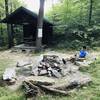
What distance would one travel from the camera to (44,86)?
22.5 feet

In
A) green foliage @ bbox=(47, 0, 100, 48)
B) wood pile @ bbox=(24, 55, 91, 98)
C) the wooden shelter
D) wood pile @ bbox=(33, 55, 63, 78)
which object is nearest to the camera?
wood pile @ bbox=(24, 55, 91, 98)

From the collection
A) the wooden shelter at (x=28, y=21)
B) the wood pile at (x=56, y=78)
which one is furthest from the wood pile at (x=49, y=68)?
the wooden shelter at (x=28, y=21)

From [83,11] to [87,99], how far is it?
14.1 metres

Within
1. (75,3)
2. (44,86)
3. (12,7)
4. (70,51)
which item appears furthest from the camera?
(12,7)

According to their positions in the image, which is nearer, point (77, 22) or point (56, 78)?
point (56, 78)

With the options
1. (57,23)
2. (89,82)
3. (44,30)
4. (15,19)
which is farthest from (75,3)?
(89,82)

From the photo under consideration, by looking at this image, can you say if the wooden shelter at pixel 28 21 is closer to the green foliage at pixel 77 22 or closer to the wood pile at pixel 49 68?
the green foliage at pixel 77 22

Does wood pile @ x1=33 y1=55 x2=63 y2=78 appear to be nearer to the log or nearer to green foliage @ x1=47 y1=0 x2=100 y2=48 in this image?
the log

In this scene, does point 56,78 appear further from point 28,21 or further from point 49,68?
point 28,21

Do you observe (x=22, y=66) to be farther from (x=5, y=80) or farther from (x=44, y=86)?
(x=44, y=86)

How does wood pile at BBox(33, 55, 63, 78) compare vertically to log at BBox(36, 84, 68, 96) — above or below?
above

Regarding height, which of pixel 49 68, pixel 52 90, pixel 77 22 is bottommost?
pixel 52 90

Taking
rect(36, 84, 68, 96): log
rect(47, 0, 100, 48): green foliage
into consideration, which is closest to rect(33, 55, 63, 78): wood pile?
rect(36, 84, 68, 96): log

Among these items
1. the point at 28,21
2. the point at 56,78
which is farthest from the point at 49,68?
the point at 28,21
